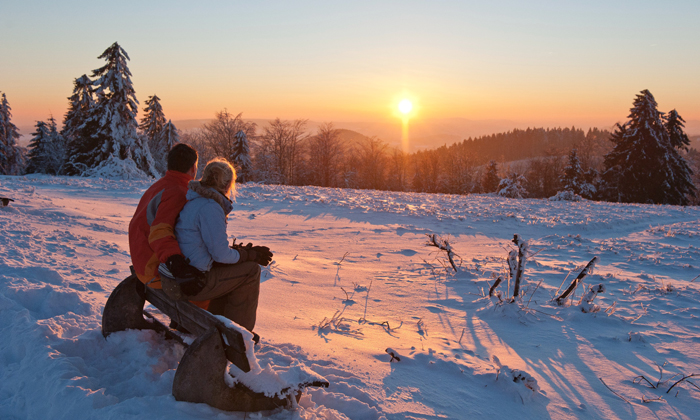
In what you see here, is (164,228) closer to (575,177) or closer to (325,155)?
(575,177)

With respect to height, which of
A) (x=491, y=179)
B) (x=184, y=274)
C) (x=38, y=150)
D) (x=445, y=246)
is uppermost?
(x=38, y=150)

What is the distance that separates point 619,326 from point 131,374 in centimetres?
512

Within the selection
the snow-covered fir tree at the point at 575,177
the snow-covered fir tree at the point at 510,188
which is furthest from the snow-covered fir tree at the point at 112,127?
the snow-covered fir tree at the point at 575,177

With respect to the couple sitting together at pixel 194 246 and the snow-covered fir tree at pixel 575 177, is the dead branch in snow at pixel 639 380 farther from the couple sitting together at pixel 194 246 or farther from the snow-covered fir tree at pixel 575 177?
the snow-covered fir tree at pixel 575 177

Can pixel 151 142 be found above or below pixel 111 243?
above

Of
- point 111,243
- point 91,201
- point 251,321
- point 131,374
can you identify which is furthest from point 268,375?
point 91,201

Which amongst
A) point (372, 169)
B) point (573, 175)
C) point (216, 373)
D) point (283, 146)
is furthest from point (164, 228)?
point (372, 169)

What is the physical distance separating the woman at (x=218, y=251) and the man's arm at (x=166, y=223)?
0.25 feet

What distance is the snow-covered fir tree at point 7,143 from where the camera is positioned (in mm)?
40031

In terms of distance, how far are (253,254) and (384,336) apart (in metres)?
1.76

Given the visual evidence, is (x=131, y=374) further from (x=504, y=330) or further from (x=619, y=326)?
(x=619, y=326)

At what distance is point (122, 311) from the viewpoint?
3213mm

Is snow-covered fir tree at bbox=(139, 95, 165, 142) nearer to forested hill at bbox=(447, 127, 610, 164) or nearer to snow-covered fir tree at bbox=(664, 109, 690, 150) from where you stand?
snow-covered fir tree at bbox=(664, 109, 690, 150)

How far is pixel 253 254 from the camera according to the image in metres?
3.16
